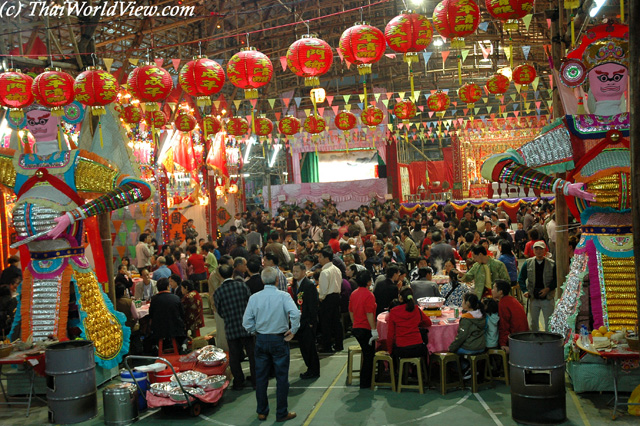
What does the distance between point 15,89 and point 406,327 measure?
17.5 feet

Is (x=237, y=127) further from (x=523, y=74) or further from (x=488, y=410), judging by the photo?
(x=488, y=410)

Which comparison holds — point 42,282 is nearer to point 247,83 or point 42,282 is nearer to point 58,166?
point 58,166

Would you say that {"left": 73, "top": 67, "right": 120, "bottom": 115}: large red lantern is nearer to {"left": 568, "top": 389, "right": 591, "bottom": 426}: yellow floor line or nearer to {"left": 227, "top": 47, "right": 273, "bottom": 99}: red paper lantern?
{"left": 227, "top": 47, "right": 273, "bottom": 99}: red paper lantern

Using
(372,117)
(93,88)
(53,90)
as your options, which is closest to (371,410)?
(93,88)

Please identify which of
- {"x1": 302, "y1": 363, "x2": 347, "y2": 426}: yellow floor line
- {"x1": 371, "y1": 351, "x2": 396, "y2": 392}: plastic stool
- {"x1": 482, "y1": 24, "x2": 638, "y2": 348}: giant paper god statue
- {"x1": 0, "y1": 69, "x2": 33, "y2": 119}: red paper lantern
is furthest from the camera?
{"x1": 0, "y1": 69, "x2": 33, "y2": 119}: red paper lantern

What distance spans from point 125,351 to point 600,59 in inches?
232

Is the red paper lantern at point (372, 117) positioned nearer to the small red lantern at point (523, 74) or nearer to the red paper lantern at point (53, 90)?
the small red lantern at point (523, 74)

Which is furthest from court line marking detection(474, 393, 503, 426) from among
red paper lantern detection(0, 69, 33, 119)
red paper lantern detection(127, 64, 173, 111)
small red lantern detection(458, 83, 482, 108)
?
small red lantern detection(458, 83, 482, 108)

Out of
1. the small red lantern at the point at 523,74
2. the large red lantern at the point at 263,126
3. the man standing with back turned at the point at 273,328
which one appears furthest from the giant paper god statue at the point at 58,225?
the small red lantern at the point at 523,74

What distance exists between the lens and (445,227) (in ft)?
48.2

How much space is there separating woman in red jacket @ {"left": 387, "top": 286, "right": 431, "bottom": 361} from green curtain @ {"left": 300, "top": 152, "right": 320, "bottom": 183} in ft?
81.6

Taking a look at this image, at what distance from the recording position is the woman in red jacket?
6.18 m

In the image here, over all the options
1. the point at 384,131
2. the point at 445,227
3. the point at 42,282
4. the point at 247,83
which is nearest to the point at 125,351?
the point at 42,282

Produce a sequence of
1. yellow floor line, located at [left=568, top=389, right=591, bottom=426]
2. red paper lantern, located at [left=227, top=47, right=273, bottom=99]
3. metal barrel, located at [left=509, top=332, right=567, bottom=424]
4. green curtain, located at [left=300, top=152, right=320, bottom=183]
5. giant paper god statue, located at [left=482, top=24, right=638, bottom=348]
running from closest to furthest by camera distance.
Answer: metal barrel, located at [left=509, top=332, right=567, bottom=424] < yellow floor line, located at [left=568, top=389, right=591, bottom=426] < giant paper god statue, located at [left=482, top=24, right=638, bottom=348] < red paper lantern, located at [left=227, top=47, right=273, bottom=99] < green curtain, located at [left=300, top=152, right=320, bottom=183]
